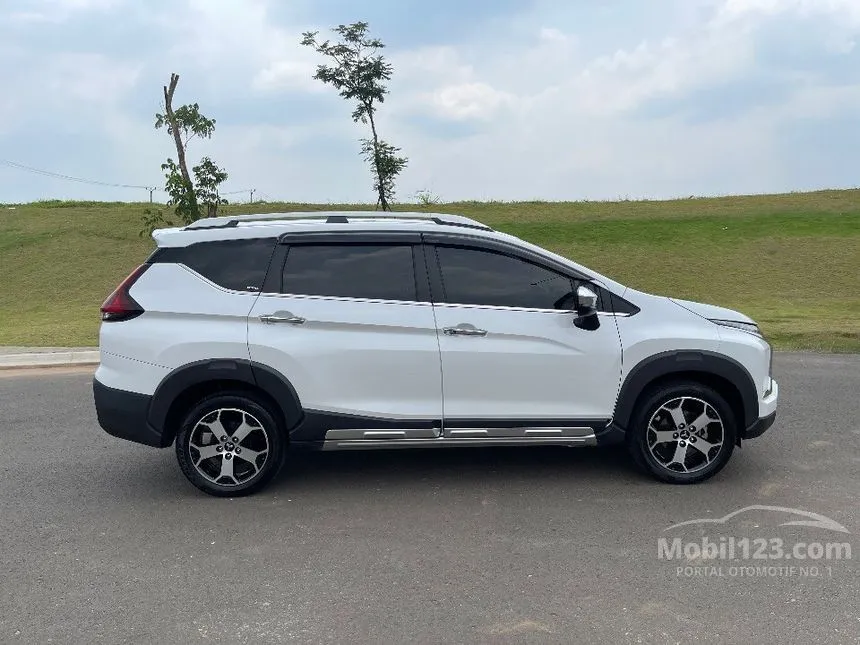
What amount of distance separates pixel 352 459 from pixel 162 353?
5.78ft

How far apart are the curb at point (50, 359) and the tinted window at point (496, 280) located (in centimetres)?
748

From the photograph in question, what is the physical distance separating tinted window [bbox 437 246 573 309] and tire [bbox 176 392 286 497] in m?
1.51

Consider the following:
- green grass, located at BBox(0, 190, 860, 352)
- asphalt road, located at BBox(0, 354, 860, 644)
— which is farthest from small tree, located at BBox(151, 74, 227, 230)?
asphalt road, located at BBox(0, 354, 860, 644)

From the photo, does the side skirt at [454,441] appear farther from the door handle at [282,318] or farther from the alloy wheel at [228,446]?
the door handle at [282,318]

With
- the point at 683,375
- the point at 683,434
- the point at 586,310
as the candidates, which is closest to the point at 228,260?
the point at 586,310

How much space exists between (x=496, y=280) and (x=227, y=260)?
1.82m

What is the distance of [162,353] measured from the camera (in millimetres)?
4863

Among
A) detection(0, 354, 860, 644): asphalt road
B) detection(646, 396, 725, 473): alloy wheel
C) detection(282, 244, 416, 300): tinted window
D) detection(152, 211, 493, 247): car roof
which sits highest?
detection(152, 211, 493, 247): car roof

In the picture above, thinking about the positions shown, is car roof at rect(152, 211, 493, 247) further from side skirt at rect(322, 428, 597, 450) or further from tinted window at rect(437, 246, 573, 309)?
side skirt at rect(322, 428, 597, 450)

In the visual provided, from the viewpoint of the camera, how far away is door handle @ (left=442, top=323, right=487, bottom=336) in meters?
4.87

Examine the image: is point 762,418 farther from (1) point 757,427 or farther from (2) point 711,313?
(2) point 711,313

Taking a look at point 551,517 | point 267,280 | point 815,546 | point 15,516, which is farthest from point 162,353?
point 815,546

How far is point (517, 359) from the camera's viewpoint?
4.88 metres

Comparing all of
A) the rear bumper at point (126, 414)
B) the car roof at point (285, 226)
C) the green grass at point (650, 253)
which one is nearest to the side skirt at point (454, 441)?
the rear bumper at point (126, 414)
